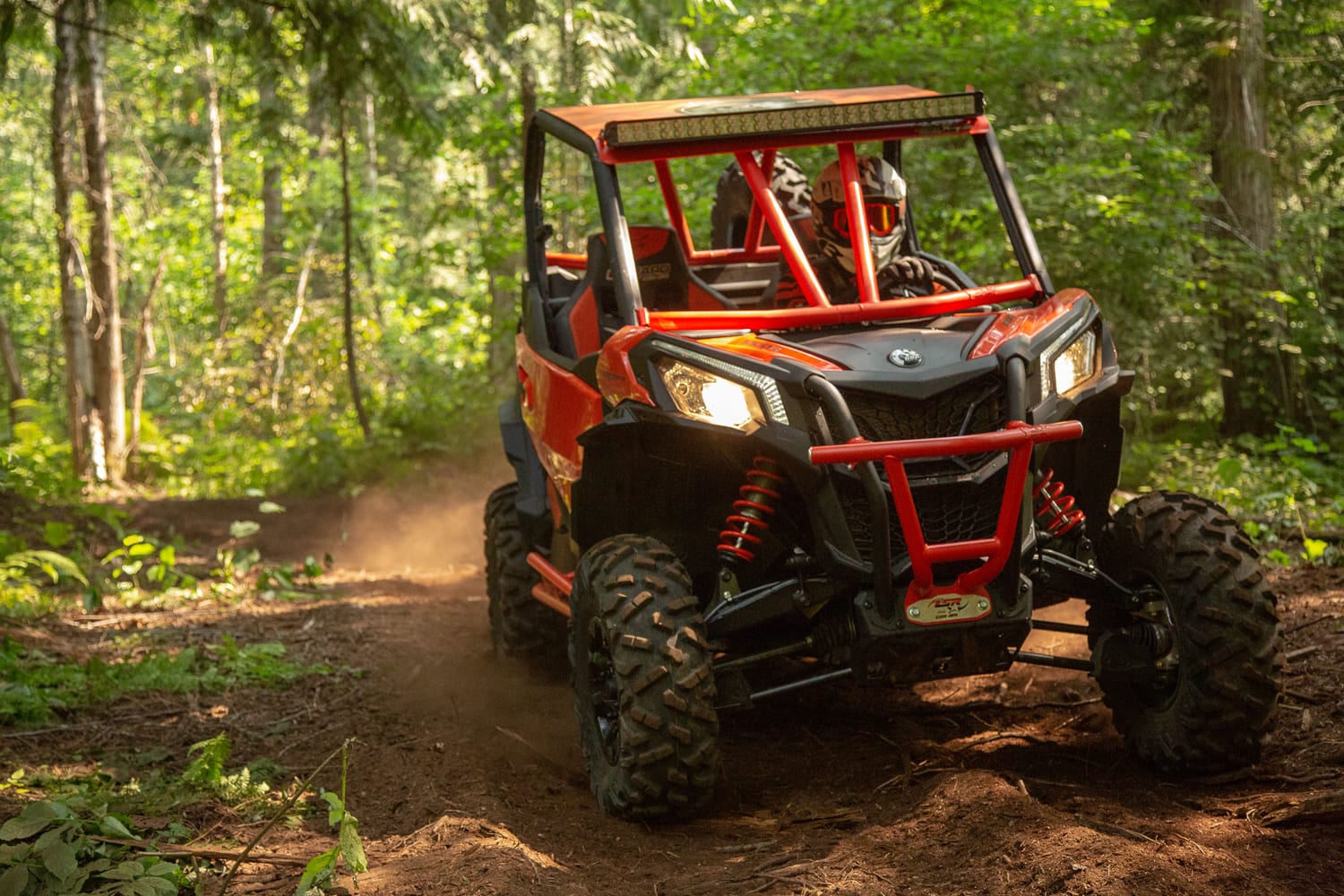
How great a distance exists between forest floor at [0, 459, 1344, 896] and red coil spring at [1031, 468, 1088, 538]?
0.84 meters

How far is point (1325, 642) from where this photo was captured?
17.3 feet

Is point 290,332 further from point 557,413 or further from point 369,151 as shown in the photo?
point 557,413

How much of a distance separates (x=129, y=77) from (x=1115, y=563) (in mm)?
24810

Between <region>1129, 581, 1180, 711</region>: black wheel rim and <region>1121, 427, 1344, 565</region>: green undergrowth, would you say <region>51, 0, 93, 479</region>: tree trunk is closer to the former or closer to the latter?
<region>1121, 427, 1344, 565</region>: green undergrowth

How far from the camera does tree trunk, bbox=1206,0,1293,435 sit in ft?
38.2

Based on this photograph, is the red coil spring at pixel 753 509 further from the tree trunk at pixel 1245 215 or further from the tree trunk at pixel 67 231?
the tree trunk at pixel 67 231

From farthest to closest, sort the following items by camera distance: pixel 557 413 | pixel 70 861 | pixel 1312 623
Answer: pixel 1312 623
pixel 557 413
pixel 70 861

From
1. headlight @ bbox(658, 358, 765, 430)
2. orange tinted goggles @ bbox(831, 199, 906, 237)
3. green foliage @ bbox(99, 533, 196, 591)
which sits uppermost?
orange tinted goggles @ bbox(831, 199, 906, 237)

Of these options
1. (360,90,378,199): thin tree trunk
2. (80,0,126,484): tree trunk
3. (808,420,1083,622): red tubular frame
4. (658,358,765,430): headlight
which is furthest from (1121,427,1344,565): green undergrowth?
(360,90,378,199): thin tree trunk

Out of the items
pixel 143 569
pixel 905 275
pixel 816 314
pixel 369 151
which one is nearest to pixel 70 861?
pixel 816 314

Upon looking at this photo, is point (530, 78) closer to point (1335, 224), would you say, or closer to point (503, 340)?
point (503, 340)

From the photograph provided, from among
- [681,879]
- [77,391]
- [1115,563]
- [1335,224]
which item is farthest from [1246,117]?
[77,391]

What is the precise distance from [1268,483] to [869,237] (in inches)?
240

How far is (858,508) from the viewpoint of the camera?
13.1ft
